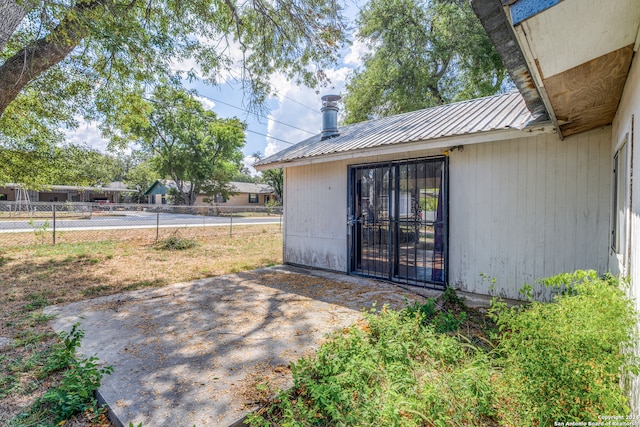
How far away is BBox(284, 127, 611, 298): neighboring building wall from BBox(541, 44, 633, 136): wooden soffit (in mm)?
Result: 540

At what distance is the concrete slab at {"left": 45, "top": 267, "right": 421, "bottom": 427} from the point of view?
6.59 ft

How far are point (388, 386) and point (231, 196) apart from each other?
36160mm

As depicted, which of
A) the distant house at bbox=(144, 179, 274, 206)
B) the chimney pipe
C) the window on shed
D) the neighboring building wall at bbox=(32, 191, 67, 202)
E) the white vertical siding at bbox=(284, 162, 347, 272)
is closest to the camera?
the window on shed

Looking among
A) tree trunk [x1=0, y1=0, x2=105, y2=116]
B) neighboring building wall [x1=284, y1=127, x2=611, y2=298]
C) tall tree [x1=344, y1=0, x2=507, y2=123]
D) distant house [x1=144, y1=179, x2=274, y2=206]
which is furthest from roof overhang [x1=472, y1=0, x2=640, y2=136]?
distant house [x1=144, y1=179, x2=274, y2=206]

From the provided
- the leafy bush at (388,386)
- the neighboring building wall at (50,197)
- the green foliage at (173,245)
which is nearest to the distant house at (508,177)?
the leafy bush at (388,386)

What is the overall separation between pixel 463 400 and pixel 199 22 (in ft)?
26.4

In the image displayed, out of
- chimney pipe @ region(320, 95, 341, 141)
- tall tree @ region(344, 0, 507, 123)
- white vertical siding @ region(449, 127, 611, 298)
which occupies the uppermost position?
tall tree @ region(344, 0, 507, 123)

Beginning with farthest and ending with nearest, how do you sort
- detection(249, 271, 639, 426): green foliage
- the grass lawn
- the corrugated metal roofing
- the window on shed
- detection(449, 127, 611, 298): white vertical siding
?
the corrugated metal roofing
detection(449, 127, 611, 298): white vertical siding
the grass lawn
the window on shed
detection(249, 271, 639, 426): green foliage

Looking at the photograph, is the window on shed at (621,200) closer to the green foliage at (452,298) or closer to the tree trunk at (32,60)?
the green foliage at (452,298)

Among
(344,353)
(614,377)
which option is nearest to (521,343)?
(614,377)

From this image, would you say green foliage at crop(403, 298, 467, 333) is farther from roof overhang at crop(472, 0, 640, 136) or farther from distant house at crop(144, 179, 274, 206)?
distant house at crop(144, 179, 274, 206)

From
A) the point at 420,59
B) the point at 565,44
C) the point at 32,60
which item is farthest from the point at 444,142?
the point at 420,59

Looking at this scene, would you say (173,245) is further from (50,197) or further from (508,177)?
(50,197)

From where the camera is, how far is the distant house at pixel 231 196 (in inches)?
1335
